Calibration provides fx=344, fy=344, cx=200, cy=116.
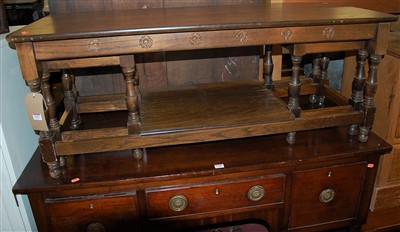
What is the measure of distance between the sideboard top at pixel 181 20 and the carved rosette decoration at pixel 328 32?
2cm

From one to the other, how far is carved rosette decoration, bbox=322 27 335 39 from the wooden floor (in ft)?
3.17

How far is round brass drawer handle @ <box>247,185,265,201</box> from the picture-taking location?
1.30 m

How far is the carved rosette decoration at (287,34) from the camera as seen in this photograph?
1.13 metres

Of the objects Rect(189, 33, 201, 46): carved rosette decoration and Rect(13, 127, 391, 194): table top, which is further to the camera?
Rect(13, 127, 391, 194): table top

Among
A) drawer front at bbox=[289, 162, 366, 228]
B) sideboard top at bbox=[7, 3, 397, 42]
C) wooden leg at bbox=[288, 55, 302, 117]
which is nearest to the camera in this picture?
sideboard top at bbox=[7, 3, 397, 42]

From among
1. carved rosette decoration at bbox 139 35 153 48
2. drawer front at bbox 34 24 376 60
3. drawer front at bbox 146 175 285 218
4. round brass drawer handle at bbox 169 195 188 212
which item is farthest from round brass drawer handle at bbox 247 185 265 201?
carved rosette decoration at bbox 139 35 153 48

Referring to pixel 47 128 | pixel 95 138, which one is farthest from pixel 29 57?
pixel 95 138

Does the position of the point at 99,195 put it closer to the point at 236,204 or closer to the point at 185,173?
the point at 185,173

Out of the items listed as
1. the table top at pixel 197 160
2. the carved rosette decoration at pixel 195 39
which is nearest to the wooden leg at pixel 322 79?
the table top at pixel 197 160

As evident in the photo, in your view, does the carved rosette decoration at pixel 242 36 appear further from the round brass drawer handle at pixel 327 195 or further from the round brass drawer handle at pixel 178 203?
the round brass drawer handle at pixel 327 195

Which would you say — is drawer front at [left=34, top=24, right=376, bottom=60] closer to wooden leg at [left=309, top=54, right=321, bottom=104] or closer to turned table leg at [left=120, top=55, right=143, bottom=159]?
turned table leg at [left=120, top=55, right=143, bottom=159]

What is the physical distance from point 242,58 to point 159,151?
64 cm

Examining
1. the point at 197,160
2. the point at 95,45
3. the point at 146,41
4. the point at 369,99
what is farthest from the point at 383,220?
the point at 95,45

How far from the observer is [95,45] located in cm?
104
